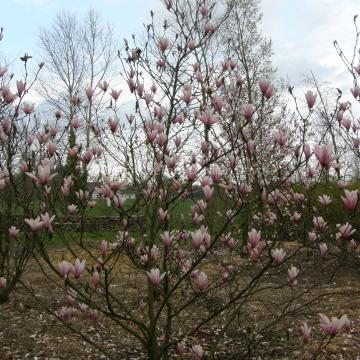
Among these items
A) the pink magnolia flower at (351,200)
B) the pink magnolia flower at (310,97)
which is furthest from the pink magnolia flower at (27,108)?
the pink magnolia flower at (351,200)

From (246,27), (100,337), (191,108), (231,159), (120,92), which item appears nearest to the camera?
(231,159)

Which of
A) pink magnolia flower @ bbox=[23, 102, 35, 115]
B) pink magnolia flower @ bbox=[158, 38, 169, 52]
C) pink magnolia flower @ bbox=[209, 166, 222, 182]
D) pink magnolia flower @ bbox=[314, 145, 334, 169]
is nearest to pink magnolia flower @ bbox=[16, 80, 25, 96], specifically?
pink magnolia flower @ bbox=[23, 102, 35, 115]

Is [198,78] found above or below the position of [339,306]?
above

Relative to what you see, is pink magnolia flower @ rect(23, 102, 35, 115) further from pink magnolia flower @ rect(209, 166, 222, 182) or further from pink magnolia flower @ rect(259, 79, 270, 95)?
pink magnolia flower @ rect(259, 79, 270, 95)

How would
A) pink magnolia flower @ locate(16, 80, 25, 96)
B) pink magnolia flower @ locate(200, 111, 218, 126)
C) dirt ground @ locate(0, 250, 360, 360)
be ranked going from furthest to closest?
dirt ground @ locate(0, 250, 360, 360) → pink magnolia flower @ locate(16, 80, 25, 96) → pink magnolia flower @ locate(200, 111, 218, 126)

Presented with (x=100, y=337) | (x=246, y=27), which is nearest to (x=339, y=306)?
(x=100, y=337)

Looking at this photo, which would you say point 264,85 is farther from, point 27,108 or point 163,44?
point 27,108

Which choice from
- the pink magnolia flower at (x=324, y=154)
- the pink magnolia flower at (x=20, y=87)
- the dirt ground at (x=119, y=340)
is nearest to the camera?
the pink magnolia flower at (x=324, y=154)

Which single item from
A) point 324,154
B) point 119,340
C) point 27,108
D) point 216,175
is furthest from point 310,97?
point 119,340

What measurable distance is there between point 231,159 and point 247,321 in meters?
2.74

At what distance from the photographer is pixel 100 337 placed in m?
4.84

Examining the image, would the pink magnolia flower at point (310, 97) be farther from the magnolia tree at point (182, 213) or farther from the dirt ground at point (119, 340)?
the dirt ground at point (119, 340)

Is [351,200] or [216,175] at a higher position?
[216,175]

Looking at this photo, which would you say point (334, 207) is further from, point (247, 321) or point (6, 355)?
point (6, 355)
